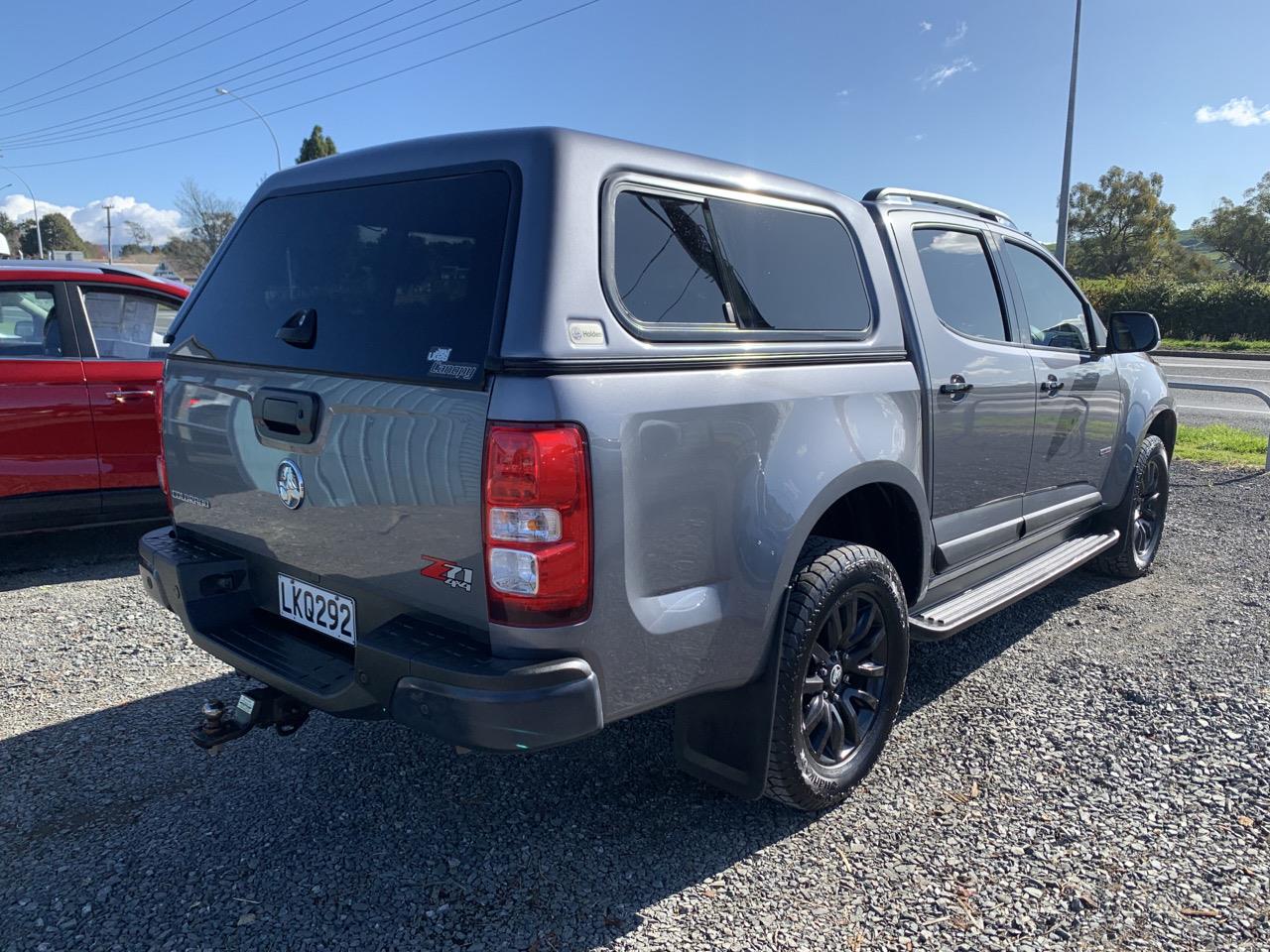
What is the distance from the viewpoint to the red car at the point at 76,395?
16.3ft

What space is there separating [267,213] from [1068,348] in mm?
3625

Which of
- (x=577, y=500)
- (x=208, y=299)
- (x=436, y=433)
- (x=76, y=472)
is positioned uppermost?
(x=208, y=299)

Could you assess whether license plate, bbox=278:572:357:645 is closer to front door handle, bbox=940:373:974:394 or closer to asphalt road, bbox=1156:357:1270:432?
front door handle, bbox=940:373:974:394

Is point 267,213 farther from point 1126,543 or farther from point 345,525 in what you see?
point 1126,543

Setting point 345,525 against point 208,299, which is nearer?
point 345,525

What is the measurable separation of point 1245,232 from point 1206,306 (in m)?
24.2

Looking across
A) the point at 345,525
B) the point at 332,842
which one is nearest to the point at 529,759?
the point at 332,842

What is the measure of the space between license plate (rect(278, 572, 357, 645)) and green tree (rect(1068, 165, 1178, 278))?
5242 centimetres

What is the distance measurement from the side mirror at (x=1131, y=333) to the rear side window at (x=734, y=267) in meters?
2.24

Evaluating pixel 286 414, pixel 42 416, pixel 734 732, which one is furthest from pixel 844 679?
pixel 42 416

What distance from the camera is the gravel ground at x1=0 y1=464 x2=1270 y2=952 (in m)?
2.33

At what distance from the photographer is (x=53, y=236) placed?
8656cm

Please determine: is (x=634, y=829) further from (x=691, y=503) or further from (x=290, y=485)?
(x=290, y=485)

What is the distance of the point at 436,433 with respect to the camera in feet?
6.93
